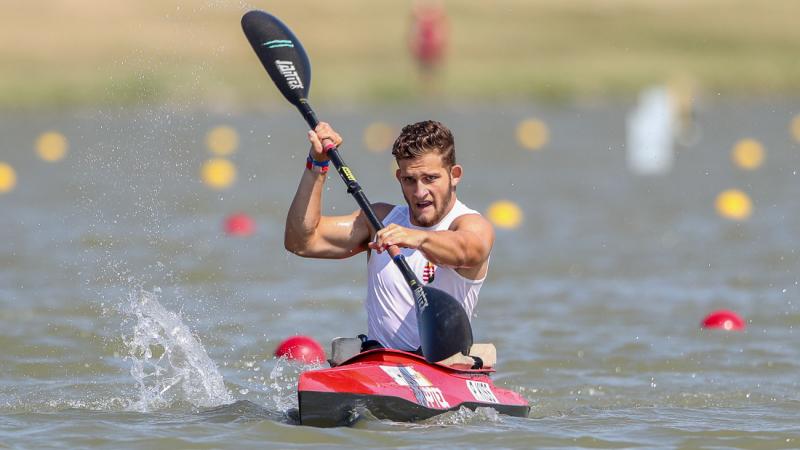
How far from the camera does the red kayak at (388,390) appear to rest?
628 centimetres

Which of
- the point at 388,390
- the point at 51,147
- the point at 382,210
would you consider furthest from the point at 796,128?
the point at 388,390

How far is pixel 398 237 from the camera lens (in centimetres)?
630

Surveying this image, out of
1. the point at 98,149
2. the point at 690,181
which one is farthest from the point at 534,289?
the point at 98,149

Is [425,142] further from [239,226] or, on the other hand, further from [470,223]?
[239,226]

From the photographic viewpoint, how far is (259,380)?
8.42 metres

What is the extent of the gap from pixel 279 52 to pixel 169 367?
6.73ft

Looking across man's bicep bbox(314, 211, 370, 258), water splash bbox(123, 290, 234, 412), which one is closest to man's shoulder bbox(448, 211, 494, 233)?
man's bicep bbox(314, 211, 370, 258)

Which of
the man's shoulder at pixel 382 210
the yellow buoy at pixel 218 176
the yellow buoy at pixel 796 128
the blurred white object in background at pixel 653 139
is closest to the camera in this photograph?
the man's shoulder at pixel 382 210

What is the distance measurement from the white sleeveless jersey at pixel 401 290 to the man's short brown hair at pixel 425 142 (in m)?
0.34

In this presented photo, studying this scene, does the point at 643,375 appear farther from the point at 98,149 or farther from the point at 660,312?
the point at 98,149

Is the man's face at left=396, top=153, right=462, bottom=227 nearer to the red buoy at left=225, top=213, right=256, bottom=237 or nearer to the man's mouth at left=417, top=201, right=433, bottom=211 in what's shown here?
the man's mouth at left=417, top=201, right=433, bottom=211

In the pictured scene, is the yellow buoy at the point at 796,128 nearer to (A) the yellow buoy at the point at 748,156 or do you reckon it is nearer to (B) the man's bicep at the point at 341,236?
(A) the yellow buoy at the point at 748,156

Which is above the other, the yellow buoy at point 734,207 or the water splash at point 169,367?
the yellow buoy at point 734,207

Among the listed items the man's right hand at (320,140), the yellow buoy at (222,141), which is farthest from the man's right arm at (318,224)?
the yellow buoy at (222,141)
